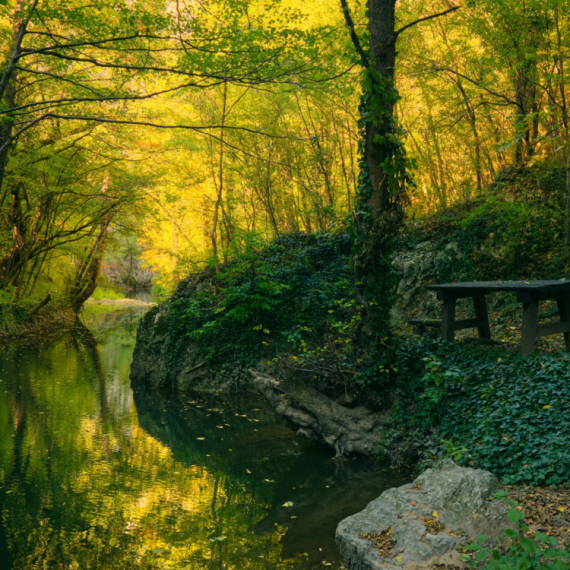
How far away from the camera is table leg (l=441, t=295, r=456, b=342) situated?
6.01 meters

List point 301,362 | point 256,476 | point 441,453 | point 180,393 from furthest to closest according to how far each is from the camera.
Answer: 1. point 180,393
2. point 301,362
3. point 256,476
4. point 441,453

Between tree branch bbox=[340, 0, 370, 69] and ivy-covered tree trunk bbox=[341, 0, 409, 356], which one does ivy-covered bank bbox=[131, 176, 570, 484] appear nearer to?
ivy-covered tree trunk bbox=[341, 0, 409, 356]

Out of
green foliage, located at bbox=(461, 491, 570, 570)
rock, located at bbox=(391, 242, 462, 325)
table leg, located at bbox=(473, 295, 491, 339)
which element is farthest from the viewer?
rock, located at bbox=(391, 242, 462, 325)

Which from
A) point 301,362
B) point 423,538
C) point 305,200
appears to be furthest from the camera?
point 305,200

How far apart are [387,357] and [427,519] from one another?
236cm

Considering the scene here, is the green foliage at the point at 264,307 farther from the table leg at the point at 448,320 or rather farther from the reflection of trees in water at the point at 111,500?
the table leg at the point at 448,320

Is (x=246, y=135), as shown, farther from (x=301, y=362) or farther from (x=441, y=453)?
(x=441, y=453)

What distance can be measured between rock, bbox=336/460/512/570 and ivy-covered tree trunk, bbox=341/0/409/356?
2.09 metres

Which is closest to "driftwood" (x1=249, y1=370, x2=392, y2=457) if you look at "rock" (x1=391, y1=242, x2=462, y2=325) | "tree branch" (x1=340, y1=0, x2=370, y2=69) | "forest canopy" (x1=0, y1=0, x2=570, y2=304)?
"forest canopy" (x1=0, y1=0, x2=570, y2=304)

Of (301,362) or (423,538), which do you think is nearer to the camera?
(423,538)

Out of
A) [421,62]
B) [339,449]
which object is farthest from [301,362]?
[421,62]

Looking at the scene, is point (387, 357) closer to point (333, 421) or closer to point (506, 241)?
point (333, 421)

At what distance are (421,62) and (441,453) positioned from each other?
8.13 m

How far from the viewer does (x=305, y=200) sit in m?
14.1
